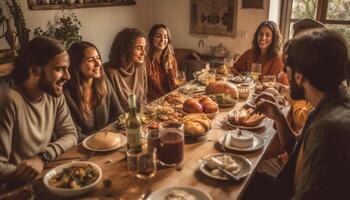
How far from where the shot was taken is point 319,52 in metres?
1.25

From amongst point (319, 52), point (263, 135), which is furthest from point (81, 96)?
point (319, 52)

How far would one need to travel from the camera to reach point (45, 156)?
1.54 metres

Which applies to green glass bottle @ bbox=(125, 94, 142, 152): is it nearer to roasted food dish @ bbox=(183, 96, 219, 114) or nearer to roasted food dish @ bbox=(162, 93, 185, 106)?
roasted food dish @ bbox=(183, 96, 219, 114)

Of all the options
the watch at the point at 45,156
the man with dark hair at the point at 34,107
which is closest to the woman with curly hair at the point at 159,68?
the man with dark hair at the point at 34,107

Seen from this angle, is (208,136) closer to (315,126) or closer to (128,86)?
(315,126)

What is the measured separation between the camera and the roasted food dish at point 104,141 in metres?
1.59

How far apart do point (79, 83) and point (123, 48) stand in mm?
655

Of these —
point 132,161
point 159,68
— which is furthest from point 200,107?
point 159,68

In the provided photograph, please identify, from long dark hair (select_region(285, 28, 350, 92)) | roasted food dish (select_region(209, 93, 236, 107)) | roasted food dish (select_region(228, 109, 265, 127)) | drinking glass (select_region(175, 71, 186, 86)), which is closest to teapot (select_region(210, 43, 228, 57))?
drinking glass (select_region(175, 71, 186, 86))

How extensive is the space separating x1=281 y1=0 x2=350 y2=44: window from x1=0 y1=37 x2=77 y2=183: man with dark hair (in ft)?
11.1

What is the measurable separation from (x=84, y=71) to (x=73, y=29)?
1.61m

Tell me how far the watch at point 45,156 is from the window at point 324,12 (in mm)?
3679

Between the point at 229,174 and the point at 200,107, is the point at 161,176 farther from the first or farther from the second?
the point at 200,107

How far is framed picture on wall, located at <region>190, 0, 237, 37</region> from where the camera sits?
448cm
